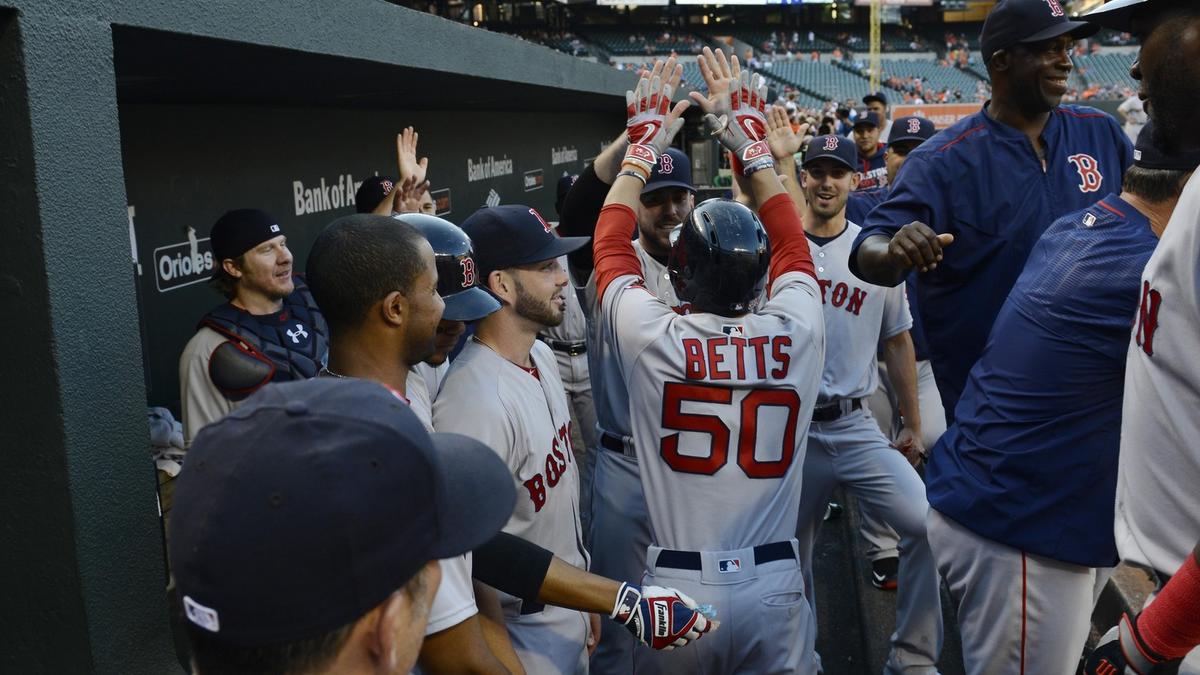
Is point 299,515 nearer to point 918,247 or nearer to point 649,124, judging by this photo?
point 918,247

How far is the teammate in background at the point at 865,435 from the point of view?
10.6 ft

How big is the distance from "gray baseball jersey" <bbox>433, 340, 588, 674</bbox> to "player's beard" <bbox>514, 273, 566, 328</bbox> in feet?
0.48

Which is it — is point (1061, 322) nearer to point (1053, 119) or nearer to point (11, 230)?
point (1053, 119)

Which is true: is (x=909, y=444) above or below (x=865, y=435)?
below

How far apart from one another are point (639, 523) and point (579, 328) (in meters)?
1.46

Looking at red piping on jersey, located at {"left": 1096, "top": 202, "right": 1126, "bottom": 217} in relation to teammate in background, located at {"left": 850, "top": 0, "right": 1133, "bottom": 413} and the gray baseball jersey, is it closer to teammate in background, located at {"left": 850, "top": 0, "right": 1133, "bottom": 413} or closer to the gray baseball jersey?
teammate in background, located at {"left": 850, "top": 0, "right": 1133, "bottom": 413}

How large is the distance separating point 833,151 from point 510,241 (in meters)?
2.43

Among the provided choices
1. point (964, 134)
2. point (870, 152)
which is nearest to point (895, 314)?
point (964, 134)

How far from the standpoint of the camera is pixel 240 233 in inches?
132

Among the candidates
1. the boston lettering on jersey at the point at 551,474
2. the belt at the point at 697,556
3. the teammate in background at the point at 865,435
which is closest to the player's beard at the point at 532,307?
the boston lettering on jersey at the point at 551,474

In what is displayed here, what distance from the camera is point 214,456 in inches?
37.7

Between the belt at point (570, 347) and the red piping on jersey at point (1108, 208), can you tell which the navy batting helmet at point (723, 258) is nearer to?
the red piping on jersey at point (1108, 208)

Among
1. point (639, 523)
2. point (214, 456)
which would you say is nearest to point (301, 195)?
point (639, 523)

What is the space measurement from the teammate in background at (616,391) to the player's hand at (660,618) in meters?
1.11
